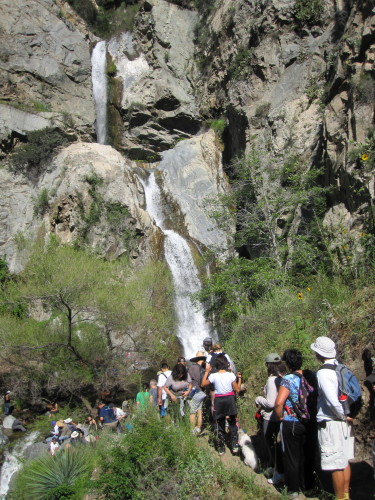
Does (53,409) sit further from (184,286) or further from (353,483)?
(353,483)

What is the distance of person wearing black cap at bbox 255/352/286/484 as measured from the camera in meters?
4.72

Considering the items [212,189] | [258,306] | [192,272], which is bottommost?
[258,306]

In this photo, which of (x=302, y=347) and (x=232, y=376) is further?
(x=302, y=347)

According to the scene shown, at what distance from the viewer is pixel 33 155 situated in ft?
69.1

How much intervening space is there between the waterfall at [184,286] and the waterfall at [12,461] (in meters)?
6.37

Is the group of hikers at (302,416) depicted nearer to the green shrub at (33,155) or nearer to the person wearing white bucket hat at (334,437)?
the person wearing white bucket hat at (334,437)

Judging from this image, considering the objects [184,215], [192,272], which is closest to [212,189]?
[184,215]

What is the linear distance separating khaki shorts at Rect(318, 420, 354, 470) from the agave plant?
404cm

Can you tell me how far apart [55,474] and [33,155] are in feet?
59.8

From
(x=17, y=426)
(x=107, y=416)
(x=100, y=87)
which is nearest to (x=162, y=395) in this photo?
(x=107, y=416)

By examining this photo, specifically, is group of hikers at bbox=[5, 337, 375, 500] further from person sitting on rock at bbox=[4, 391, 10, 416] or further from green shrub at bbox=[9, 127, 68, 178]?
green shrub at bbox=[9, 127, 68, 178]

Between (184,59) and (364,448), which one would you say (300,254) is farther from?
(184,59)

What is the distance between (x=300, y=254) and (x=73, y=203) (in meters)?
11.2

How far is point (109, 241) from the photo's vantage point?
17641mm
